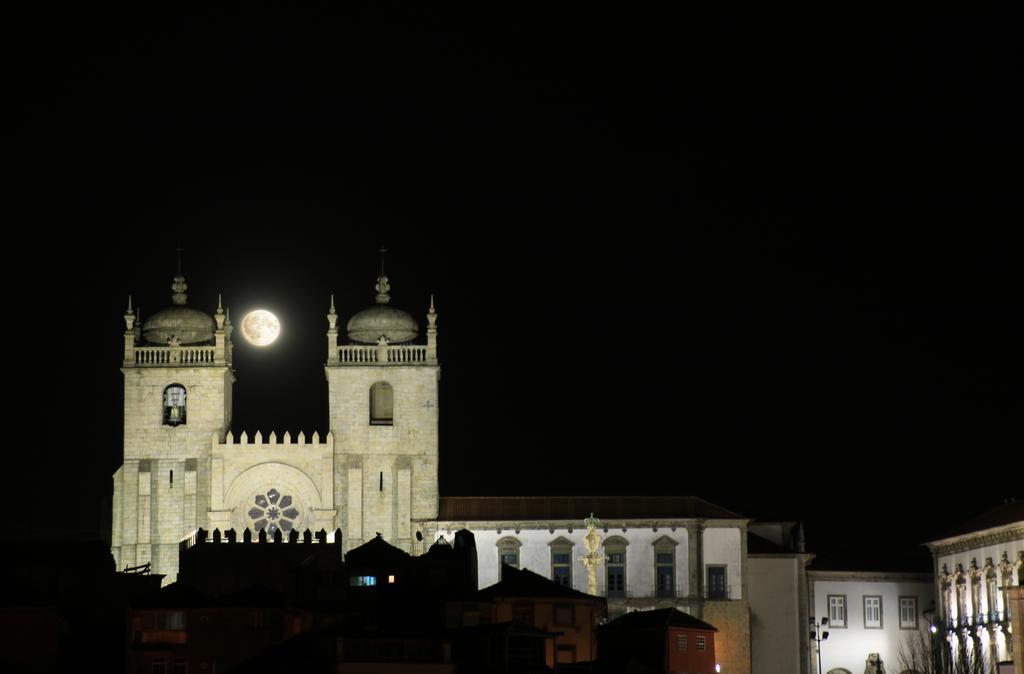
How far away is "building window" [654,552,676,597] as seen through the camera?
395 ft

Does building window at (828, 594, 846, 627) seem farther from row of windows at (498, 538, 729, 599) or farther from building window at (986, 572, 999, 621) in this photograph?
building window at (986, 572, 999, 621)

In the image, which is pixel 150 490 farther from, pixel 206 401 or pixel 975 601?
pixel 975 601

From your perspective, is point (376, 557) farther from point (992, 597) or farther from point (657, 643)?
point (992, 597)

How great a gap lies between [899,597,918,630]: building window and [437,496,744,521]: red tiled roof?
9248 mm

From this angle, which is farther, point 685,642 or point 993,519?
point 993,519

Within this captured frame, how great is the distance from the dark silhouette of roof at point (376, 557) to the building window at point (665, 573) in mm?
18489

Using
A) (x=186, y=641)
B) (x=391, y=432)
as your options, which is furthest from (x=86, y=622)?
(x=391, y=432)

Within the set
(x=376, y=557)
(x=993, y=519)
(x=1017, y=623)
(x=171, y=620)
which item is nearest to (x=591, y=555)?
(x=376, y=557)

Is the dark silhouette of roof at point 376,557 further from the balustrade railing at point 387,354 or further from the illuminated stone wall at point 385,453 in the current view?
the balustrade railing at point 387,354

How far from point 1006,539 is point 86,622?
38.5 m

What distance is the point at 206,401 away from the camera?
123m

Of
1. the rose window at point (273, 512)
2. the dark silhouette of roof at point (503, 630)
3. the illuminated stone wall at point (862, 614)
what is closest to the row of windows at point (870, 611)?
the illuminated stone wall at point (862, 614)

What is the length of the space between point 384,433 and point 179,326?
11.1 metres

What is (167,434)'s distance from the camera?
122250mm
